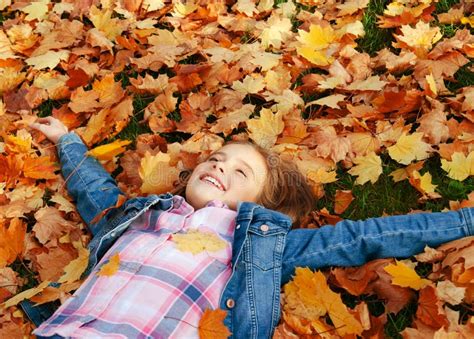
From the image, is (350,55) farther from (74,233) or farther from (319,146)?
(74,233)

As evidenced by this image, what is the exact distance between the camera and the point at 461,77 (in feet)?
10.8

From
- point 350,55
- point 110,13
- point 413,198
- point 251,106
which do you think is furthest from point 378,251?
point 110,13

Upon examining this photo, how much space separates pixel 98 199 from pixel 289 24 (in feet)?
5.75

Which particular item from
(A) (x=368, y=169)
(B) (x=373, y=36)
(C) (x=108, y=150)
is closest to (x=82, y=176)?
(C) (x=108, y=150)

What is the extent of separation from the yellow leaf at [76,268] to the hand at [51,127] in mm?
849

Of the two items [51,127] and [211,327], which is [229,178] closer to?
[211,327]

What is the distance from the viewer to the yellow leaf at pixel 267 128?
3.19 metres

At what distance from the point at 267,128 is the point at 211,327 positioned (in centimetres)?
127

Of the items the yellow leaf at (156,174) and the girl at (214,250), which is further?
the yellow leaf at (156,174)

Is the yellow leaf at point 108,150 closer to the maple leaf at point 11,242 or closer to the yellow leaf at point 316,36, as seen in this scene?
the maple leaf at point 11,242

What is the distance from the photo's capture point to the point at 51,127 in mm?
3330

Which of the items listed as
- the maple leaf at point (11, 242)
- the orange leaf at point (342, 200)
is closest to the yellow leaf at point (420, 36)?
the orange leaf at point (342, 200)

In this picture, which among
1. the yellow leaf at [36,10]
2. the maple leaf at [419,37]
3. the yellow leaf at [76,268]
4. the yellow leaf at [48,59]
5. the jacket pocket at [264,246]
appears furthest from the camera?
the yellow leaf at [36,10]

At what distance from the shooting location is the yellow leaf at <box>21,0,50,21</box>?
4.21 metres
